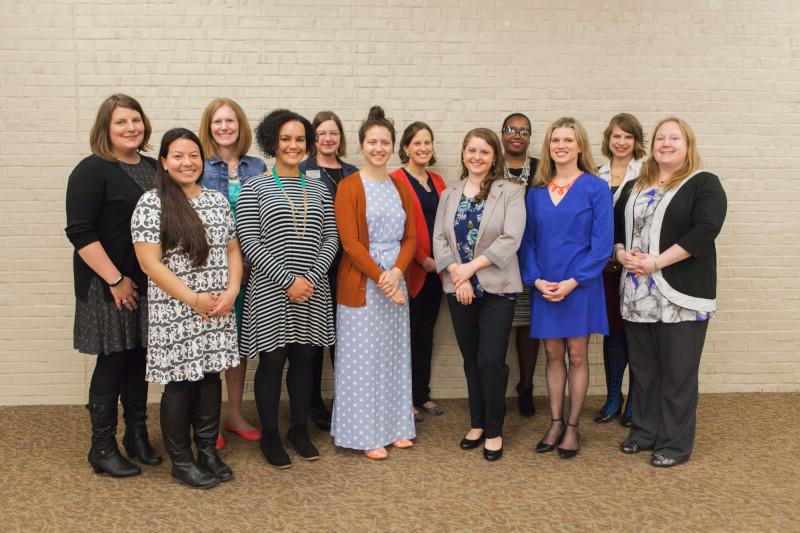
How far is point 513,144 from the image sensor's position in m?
3.64

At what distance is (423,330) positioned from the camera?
12.6 feet

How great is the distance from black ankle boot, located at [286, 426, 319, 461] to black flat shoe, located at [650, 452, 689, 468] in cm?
175

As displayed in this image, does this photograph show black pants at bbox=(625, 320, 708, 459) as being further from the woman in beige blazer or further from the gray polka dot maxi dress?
the gray polka dot maxi dress

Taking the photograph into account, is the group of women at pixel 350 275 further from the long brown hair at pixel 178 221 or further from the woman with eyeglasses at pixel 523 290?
the woman with eyeglasses at pixel 523 290

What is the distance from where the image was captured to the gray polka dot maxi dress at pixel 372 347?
3.09 metres

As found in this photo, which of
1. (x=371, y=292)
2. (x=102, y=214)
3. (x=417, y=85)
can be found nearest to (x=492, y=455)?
(x=371, y=292)

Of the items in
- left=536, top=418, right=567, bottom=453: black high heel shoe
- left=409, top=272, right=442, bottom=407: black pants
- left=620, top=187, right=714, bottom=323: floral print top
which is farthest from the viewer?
left=409, top=272, right=442, bottom=407: black pants

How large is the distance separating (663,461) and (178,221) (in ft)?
8.68

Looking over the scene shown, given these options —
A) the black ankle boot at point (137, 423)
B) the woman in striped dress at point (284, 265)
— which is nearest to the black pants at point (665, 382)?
the woman in striped dress at point (284, 265)

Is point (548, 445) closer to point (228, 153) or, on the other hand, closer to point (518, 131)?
point (518, 131)

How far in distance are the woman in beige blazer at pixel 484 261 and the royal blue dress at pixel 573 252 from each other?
13 cm

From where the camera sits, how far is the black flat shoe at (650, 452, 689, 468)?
3.05 metres

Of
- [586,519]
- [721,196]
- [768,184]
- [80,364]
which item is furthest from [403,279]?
[768,184]

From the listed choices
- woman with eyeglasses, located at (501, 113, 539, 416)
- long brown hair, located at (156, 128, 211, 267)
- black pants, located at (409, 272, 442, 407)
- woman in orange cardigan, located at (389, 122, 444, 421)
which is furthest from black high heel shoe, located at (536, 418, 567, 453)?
long brown hair, located at (156, 128, 211, 267)
